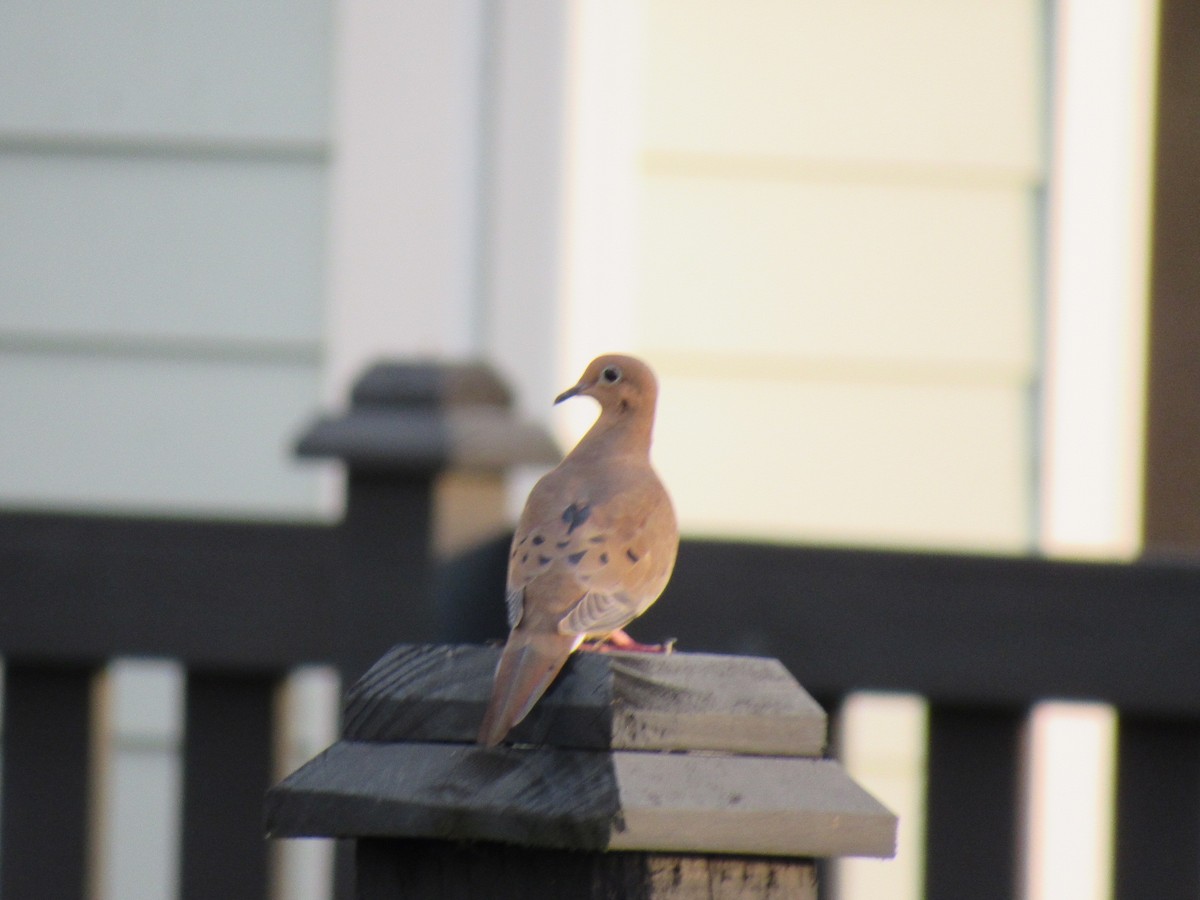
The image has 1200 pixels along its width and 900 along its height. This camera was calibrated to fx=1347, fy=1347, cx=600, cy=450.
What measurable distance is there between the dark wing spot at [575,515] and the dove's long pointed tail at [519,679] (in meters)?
A: 0.21

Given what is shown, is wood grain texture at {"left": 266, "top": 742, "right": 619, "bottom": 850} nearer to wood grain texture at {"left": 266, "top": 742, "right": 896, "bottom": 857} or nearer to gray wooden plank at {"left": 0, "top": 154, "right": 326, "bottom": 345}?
wood grain texture at {"left": 266, "top": 742, "right": 896, "bottom": 857}

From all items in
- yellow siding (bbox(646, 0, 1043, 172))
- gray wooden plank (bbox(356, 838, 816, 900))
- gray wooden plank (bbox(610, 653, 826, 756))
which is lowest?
gray wooden plank (bbox(356, 838, 816, 900))

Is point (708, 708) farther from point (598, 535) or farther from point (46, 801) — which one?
point (46, 801)

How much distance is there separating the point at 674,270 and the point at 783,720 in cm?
245

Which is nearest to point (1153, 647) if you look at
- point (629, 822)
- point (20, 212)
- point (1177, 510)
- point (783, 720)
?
point (783, 720)

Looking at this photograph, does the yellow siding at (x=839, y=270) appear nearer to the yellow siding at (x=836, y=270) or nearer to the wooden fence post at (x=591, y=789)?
the yellow siding at (x=836, y=270)

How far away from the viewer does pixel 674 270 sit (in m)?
3.34

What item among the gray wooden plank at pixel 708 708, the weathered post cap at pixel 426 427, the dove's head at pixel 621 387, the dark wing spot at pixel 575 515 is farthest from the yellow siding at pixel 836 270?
the gray wooden plank at pixel 708 708

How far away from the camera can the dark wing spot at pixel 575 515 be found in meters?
1.18

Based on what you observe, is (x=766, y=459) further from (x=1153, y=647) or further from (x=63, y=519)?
(x=63, y=519)

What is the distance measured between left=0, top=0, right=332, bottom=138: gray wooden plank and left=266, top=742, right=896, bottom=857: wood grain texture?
8.65ft

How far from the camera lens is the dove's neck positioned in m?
1.31

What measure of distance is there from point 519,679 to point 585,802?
3.7 inches

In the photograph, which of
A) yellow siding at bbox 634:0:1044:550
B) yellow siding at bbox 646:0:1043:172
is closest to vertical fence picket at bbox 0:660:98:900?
yellow siding at bbox 634:0:1044:550
